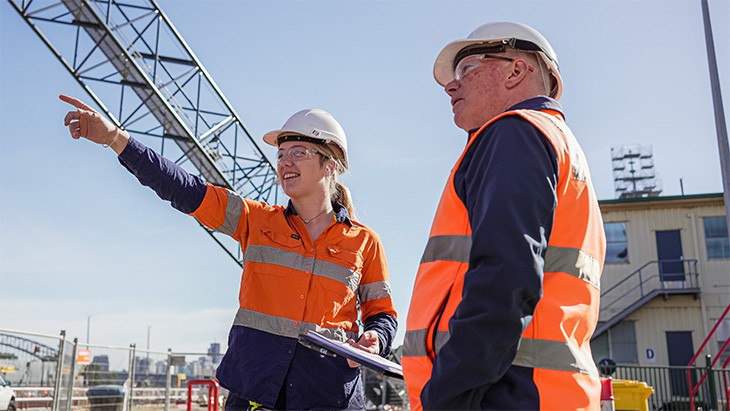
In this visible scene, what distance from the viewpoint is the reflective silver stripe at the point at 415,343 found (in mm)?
2047

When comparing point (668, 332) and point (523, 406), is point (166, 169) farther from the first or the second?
point (668, 332)

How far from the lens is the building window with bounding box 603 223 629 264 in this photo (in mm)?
→ 22672

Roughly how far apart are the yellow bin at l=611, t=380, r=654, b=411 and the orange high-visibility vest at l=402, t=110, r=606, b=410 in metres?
6.90

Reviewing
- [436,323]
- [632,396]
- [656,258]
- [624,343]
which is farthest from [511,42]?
[656,258]

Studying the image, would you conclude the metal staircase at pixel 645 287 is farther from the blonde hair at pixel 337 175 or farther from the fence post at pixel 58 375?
the blonde hair at pixel 337 175

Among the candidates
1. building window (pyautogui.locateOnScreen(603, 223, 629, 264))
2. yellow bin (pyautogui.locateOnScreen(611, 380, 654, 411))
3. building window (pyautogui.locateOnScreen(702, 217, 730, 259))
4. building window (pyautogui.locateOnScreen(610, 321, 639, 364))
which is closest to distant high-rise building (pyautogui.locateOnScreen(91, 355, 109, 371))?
yellow bin (pyautogui.locateOnScreen(611, 380, 654, 411))

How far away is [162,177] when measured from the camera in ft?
11.2

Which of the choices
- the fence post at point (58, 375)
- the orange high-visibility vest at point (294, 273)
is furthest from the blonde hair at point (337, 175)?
the fence post at point (58, 375)

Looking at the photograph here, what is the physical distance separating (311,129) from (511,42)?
5.70 feet

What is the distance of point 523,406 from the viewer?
1.84 m

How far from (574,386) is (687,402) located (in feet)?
63.4

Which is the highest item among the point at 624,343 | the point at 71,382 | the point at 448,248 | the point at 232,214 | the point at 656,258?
the point at 656,258

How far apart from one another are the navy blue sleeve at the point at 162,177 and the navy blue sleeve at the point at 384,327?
3.88 ft

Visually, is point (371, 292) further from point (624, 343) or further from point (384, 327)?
point (624, 343)
